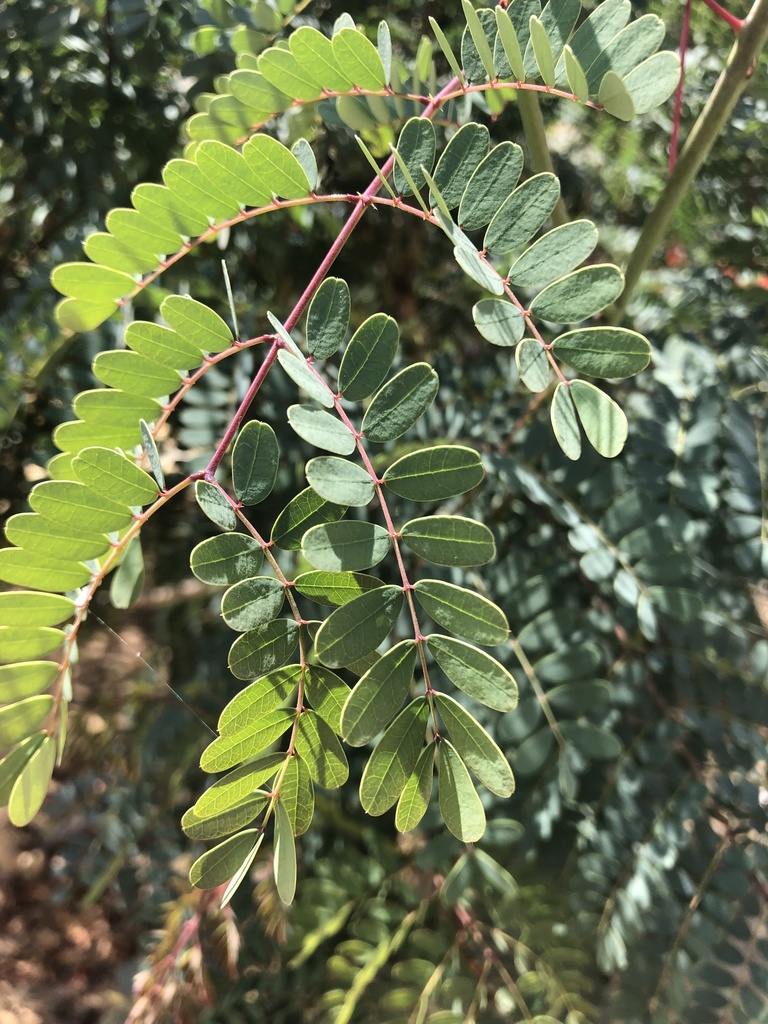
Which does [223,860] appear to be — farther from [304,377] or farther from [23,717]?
[304,377]

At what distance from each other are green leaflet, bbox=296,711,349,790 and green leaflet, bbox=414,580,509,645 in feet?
0.25

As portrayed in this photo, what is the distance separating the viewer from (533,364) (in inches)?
13.7

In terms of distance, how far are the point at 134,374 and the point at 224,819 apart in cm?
A: 24

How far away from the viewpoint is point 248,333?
696mm

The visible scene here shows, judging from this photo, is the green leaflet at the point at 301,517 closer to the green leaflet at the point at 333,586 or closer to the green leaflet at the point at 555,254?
the green leaflet at the point at 333,586

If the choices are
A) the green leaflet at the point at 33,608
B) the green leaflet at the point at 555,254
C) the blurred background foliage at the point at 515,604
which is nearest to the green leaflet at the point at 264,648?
the green leaflet at the point at 33,608

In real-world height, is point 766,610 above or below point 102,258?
below

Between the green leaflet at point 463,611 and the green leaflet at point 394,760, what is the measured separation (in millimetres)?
39

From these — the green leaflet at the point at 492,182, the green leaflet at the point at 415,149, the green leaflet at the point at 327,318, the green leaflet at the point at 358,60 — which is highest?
the green leaflet at the point at 358,60

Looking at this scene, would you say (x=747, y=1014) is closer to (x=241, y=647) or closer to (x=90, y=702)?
(x=241, y=647)

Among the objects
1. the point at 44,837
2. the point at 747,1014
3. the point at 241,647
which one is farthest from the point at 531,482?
the point at 44,837

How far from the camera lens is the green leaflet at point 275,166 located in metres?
0.37

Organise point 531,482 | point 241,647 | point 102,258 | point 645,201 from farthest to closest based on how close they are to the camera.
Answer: point 645,201, point 531,482, point 102,258, point 241,647

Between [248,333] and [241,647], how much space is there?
451 millimetres
